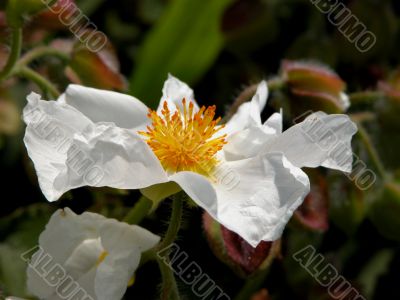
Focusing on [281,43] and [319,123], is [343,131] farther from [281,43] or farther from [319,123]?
[281,43]

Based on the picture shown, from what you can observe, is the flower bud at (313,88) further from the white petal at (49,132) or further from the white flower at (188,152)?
the white petal at (49,132)

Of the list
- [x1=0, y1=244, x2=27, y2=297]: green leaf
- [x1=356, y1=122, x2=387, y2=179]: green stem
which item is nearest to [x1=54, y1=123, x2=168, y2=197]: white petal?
[x1=0, y1=244, x2=27, y2=297]: green leaf

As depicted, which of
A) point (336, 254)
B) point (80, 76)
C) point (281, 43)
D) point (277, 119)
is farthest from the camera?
point (281, 43)

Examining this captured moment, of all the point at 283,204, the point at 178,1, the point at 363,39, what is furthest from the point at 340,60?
the point at 283,204

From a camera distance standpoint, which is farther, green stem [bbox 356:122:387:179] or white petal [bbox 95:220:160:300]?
green stem [bbox 356:122:387:179]

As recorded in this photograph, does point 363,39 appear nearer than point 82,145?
No

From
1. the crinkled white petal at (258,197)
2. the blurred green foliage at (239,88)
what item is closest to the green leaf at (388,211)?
the blurred green foliage at (239,88)

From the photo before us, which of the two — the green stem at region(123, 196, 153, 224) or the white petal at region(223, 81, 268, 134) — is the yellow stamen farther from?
the white petal at region(223, 81, 268, 134)
